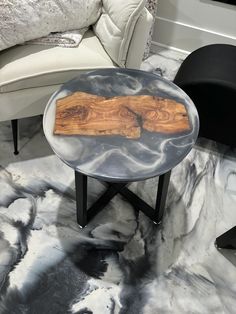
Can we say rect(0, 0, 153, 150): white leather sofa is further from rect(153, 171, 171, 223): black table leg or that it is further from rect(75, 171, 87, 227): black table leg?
rect(153, 171, 171, 223): black table leg

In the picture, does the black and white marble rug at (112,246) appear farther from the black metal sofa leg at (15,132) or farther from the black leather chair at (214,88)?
the black leather chair at (214,88)

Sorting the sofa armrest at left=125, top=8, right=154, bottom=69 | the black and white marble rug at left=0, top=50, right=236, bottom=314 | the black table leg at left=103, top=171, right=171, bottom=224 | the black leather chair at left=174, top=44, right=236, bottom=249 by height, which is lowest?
the black and white marble rug at left=0, top=50, right=236, bottom=314

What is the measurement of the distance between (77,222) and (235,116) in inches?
32.9

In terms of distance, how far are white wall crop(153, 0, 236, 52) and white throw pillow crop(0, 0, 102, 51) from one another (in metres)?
0.86

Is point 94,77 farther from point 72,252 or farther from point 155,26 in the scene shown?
point 155,26

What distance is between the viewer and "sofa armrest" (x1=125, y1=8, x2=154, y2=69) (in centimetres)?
144

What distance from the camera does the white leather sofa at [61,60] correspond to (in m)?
1.42

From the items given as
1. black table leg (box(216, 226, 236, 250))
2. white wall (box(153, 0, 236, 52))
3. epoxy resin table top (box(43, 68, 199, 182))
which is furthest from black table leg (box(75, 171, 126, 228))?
white wall (box(153, 0, 236, 52))

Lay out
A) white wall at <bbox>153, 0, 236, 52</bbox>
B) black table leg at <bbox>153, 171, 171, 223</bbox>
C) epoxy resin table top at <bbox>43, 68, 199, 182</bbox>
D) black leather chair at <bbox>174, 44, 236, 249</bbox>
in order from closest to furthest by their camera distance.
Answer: epoxy resin table top at <bbox>43, 68, 199, 182</bbox>, black table leg at <bbox>153, 171, 171, 223</bbox>, black leather chair at <bbox>174, 44, 236, 249</bbox>, white wall at <bbox>153, 0, 236, 52</bbox>

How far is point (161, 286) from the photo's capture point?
4.22ft

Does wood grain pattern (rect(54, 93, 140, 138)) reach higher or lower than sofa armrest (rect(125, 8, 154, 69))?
lower

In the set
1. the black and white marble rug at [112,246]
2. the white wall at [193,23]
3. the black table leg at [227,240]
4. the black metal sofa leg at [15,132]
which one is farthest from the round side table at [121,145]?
the white wall at [193,23]

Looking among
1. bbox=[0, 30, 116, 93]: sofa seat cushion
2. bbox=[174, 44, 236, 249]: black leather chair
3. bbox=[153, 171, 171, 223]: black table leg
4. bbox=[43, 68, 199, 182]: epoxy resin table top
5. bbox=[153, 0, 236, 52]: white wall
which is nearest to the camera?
bbox=[43, 68, 199, 182]: epoxy resin table top

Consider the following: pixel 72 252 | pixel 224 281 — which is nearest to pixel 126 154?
pixel 72 252
